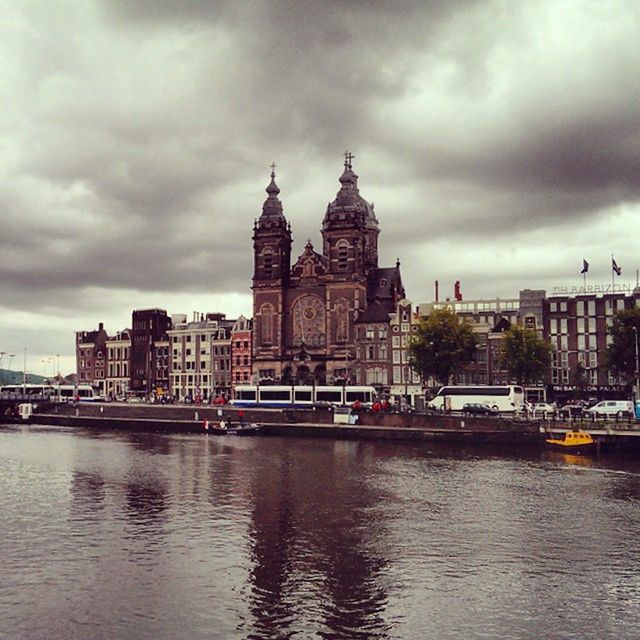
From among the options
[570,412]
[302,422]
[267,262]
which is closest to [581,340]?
[570,412]

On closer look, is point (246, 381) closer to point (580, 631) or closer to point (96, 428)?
point (96, 428)

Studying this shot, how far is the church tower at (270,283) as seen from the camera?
145750mm

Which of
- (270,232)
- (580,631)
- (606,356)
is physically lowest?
(580,631)

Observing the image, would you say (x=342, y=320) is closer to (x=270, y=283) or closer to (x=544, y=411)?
(x=270, y=283)

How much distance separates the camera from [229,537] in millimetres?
39375

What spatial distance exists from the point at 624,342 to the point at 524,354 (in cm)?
1423

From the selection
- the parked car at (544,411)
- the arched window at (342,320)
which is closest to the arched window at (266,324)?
the arched window at (342,320)

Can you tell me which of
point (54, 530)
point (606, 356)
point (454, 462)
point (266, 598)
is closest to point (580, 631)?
point (266, 598)

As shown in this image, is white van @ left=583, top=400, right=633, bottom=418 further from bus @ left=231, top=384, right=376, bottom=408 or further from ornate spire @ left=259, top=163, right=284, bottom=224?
ornate spire @ left=259, top=163, right=284, bottom=224

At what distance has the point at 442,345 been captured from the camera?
11588 cm

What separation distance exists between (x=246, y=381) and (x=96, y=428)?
1744 inches

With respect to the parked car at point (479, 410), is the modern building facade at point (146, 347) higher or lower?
higher

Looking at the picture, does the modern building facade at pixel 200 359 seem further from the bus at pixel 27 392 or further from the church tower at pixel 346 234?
the church tower at pixel 346 234

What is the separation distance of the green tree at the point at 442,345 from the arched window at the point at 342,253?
93.9 feet
